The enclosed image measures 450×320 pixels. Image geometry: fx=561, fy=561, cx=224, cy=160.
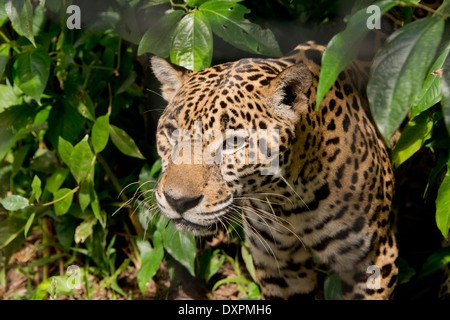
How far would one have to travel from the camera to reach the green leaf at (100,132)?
3105mm

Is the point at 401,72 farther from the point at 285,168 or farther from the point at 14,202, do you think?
the point at 14,202

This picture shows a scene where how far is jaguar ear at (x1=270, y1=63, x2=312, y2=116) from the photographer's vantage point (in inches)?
92.1

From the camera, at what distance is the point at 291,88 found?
241 centimetres

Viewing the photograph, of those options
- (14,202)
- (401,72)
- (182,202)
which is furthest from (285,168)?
(14,202)

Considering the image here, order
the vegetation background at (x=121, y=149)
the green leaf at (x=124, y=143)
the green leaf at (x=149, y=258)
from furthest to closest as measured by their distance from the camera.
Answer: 1. the green leaf at (x=149, y=258)
2. the green leaf at (x=124, y=143)
3. the vegetation background at (x=121, y=149)

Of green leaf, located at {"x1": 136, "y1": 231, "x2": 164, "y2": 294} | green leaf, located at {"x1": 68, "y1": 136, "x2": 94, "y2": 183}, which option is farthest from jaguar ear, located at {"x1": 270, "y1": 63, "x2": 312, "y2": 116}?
green leaf, located at {"x1": 136, "y1": 231, "x2": 164, "y2": 294}

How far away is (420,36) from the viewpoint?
161 cm

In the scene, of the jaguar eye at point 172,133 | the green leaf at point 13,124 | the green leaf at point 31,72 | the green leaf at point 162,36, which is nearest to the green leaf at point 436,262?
the jaguar eye at point 172,133

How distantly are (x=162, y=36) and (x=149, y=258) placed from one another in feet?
5.19

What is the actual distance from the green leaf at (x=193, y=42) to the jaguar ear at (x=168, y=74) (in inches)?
9.9

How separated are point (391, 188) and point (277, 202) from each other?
620mm

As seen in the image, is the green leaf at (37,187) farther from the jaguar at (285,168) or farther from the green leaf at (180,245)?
the jaguar at (285,168)
